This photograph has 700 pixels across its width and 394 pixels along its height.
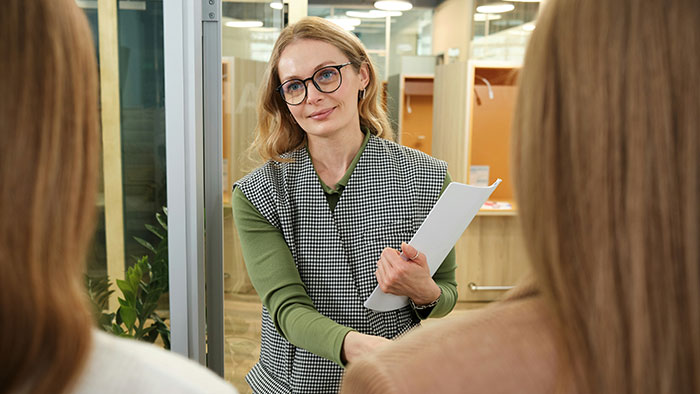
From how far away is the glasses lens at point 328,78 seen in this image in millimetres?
1319

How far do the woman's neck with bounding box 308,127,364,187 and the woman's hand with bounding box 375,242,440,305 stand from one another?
10.9 inches

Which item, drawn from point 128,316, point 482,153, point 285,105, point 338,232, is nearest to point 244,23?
point 285,105

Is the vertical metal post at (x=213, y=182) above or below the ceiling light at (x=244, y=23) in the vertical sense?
below

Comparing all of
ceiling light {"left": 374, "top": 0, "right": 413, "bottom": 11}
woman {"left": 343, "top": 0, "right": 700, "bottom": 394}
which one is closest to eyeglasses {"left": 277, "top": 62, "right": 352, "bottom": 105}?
woman {"left": 343, "top": 0, "right": 700, "bottom": 394}

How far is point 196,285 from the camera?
1.47 metres

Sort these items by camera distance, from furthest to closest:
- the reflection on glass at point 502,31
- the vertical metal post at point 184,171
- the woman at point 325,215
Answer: the reflection on glass at point 502,31
the vertical metal post at point 184,171
the woman at point 325,215

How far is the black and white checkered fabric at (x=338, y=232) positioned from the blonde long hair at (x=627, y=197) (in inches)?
32.7

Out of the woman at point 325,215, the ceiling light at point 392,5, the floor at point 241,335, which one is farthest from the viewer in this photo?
the ceiling light at point 392,5

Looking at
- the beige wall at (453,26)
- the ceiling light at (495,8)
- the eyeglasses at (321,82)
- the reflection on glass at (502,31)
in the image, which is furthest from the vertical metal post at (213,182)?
the beige wall at (453,26)

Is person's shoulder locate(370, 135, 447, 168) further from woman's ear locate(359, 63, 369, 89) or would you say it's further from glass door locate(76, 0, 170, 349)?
glass door locate(76, 0, 170, 349)

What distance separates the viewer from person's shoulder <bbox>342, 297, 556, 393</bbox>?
489 millimetres

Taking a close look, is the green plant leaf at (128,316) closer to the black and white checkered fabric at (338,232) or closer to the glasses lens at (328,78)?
the black and white checkered fabric at (338,232)

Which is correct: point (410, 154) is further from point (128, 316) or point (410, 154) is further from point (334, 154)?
point (128, 316)

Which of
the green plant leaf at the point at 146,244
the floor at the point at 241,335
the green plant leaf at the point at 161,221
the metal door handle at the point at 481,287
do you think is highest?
the green plant leaf at the point at 161,221
